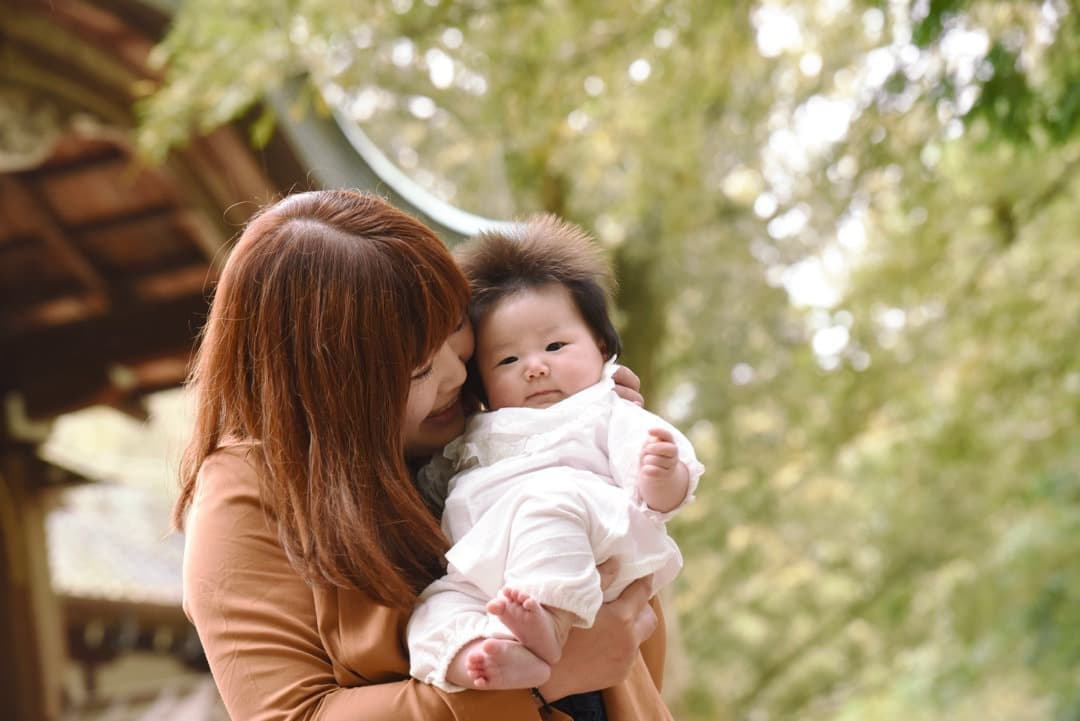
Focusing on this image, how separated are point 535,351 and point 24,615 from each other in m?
5.23

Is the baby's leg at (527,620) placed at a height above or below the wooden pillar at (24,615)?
below

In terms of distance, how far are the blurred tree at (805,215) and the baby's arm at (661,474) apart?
2.32 meters

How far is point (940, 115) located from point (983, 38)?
2.04 ft

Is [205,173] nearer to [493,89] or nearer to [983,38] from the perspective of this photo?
[493,89]

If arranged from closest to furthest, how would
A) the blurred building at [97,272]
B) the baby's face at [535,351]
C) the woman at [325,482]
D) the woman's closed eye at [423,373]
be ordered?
1. the woman at [325,482]
2. the woman's closed eye at [423,373]
3. the baby's face at [535,351]
4. the blurred building at [97,272]

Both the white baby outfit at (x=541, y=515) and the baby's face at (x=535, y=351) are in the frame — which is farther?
the baby's face at (x=535, y=351)

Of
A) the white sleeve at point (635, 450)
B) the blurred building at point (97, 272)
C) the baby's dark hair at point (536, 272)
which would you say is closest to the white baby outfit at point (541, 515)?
the white sleeve at point (635, 450)

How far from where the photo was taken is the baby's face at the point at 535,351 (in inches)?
73.2

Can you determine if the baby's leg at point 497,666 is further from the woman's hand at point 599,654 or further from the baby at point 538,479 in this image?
the woman's hand at point 599,654

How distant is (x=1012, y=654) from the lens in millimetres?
9164

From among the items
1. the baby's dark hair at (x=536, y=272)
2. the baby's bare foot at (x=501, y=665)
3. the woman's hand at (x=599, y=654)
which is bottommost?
the baby's bare foot at (x=501, y=665)

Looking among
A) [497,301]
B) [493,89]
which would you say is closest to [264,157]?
[493,89]

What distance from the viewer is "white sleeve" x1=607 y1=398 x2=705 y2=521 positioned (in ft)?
5.49

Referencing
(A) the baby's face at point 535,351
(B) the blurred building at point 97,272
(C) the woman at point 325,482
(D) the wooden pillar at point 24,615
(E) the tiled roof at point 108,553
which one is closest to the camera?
(C) the woman at point 325,482
